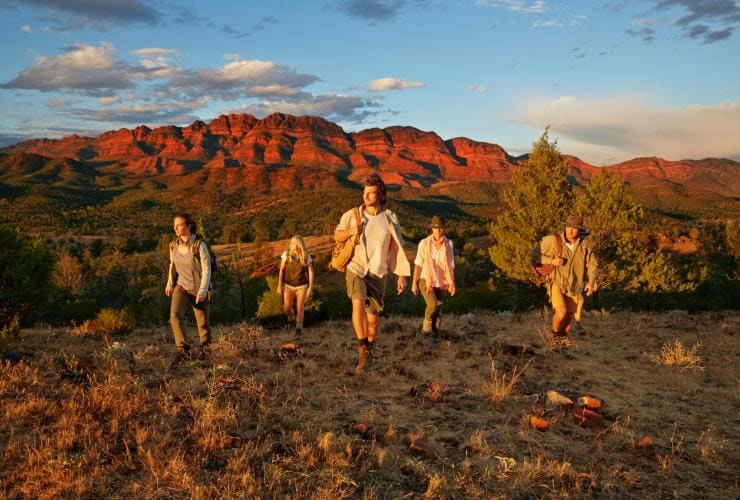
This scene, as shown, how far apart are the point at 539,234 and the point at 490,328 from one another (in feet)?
24.4

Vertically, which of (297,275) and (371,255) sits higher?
(371,255)

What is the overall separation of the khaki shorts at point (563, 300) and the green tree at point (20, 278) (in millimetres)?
8597

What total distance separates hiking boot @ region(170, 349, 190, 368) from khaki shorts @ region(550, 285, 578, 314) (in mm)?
5123

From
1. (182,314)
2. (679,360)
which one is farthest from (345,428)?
(679,360)

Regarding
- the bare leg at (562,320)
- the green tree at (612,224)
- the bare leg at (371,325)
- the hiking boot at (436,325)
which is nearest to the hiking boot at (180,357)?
the bare leg at (371,325)

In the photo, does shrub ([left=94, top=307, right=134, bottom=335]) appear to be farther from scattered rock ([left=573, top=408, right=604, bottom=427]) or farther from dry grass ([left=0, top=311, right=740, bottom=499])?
scattered rock ([left=573, top=408, right=604, bottom=427])

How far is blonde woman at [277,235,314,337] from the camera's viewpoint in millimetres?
8492

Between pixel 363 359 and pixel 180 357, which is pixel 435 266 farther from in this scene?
pixel 180 357

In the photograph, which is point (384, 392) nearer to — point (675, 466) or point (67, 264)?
point (675, 466)

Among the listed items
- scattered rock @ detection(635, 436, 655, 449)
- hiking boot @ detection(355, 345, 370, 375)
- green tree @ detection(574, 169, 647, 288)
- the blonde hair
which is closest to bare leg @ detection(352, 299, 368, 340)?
hiking boot @ detection(355, 345, 370, 375)

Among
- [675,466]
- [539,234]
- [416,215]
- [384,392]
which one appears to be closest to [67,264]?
[539,234]

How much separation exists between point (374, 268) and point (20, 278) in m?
6.90

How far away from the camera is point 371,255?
5.71 metres

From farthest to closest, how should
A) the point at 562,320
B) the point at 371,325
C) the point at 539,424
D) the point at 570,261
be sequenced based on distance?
the point at 562,320
the point at 570,261
the point at 371,325
the point at 539,424
